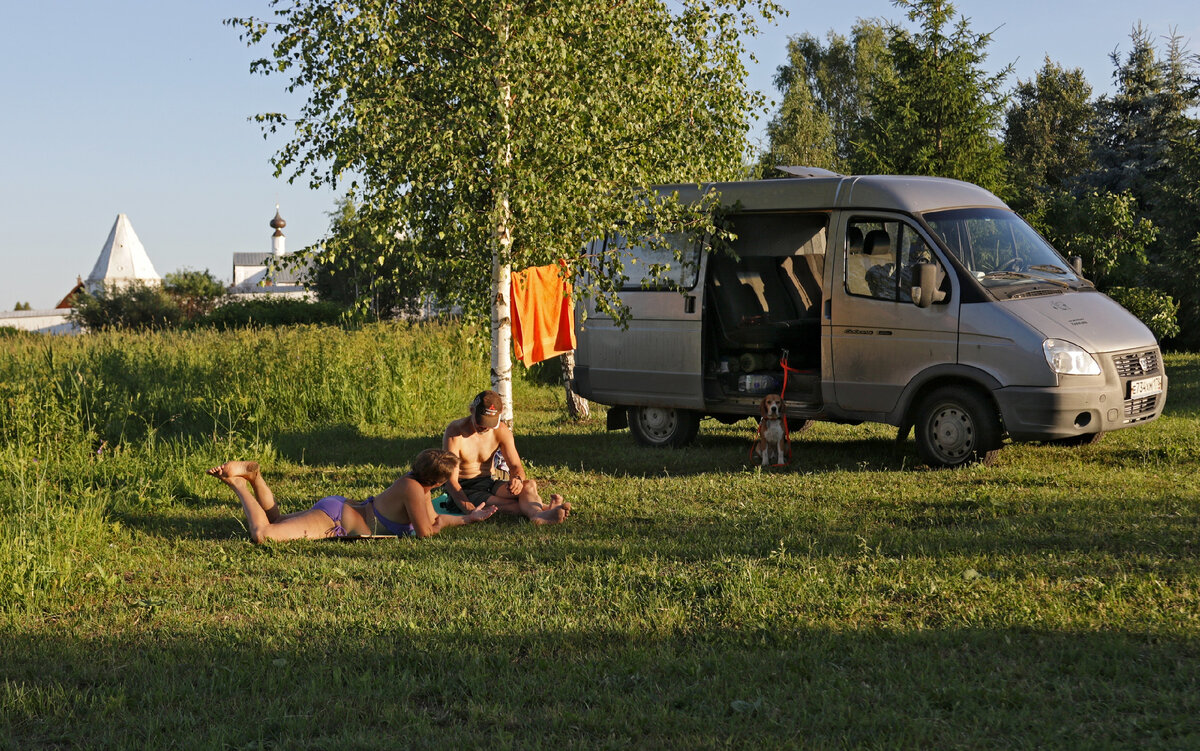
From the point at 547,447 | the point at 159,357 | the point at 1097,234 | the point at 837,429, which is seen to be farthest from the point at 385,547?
the point at 1097,234

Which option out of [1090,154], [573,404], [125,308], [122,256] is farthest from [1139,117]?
[122,256]

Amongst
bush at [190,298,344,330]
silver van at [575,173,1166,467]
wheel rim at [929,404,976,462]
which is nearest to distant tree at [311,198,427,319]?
silver van at [575,173,1166,467]

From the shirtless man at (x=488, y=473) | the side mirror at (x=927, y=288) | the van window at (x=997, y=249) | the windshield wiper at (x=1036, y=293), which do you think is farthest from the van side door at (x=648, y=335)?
the windshield wiper at (x=1036, y=293)

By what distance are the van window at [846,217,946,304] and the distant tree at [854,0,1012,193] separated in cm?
1221

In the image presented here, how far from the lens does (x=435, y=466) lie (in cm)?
808

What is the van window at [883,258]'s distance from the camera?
10.6 m

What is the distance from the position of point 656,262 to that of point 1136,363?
495cm

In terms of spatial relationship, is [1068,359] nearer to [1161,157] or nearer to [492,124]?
[492,124]

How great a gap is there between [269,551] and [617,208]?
4.80m

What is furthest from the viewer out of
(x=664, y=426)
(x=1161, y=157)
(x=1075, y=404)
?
(x=1161, y=157)

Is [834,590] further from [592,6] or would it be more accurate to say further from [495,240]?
[592,6]

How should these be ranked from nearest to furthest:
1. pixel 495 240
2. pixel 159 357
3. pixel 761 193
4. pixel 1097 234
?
pixel 495 240, pixel 761 193, pixel 159 357, pixel 1097 234

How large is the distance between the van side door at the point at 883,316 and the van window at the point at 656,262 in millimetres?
1717

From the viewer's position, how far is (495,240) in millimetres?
10586
